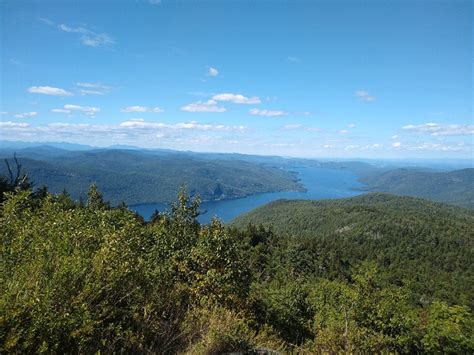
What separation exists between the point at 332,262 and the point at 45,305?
100268mm

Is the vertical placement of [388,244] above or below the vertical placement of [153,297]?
below

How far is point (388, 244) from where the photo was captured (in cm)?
13600

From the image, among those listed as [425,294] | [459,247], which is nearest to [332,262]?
[425,294]

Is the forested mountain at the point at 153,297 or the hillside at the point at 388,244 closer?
the forested mountain at the point at 153,297

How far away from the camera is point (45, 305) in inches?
182

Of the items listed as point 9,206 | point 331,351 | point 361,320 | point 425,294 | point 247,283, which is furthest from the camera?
point 425,294

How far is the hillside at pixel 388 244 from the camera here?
3615 inches

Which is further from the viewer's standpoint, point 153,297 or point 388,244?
point 388,244

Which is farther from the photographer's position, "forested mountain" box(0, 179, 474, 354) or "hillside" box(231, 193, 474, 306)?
"hillside" box(231, 193, 474, 306)

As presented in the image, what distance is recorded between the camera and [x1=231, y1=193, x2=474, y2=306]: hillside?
9181 cm

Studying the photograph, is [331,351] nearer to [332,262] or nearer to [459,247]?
[332,262]

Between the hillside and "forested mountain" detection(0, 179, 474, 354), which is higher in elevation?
"forested mountain" detection(0, 179, 474, 354)

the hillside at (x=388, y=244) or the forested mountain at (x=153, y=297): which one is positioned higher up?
the forested mountain at (x=153, y=297)

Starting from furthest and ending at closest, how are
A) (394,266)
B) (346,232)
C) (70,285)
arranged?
1. (346,232)
2. (394,266)
3. (70,285)
